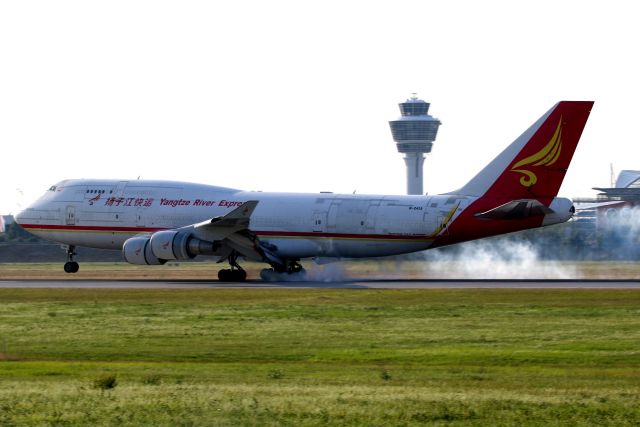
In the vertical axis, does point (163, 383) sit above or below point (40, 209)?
below

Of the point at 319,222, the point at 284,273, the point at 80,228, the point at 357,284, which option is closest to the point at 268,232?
the point at 284,273

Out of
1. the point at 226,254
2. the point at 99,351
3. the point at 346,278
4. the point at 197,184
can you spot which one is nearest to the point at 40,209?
the point at 197,184

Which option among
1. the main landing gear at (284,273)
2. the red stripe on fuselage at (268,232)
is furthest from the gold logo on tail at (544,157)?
the main landing gear at (284,273)

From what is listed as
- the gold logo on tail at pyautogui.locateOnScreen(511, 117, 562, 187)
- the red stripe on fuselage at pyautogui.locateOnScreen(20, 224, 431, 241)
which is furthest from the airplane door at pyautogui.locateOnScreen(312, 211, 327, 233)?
the gold logo on tail at pyautogui.locateOnScreen(511, 117, 562, 187)

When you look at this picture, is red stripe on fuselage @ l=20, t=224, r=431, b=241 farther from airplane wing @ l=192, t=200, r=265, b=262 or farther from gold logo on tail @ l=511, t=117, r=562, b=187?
gold logo on tail @ l=511, t=117, r=562, b=187

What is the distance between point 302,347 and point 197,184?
35095 mm

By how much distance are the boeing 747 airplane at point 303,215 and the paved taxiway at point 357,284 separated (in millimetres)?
1932

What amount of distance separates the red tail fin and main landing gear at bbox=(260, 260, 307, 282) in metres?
11.6

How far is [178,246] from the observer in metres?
54.1

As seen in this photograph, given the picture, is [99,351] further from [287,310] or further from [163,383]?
[287,310]

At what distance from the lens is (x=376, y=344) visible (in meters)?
27.6

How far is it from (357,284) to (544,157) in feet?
35.7

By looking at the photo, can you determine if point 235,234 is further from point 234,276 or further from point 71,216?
point 71,216

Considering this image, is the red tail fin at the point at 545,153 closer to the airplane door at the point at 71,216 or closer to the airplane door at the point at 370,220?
the airplane door at the point at 370,220
